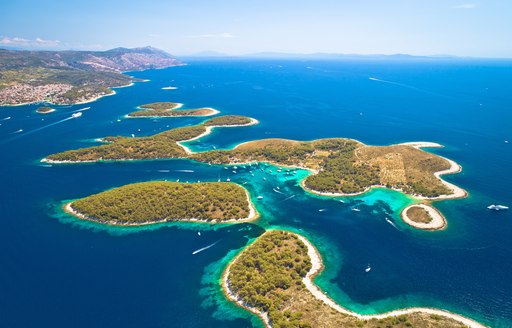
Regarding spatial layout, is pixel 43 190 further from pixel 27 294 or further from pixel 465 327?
pixel 465 327

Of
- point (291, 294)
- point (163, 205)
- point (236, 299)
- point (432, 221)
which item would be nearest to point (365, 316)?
point (291, 294)

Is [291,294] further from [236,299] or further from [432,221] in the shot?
[432,221]

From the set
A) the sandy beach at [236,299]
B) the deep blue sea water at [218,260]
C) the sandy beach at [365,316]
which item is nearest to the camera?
the sandy beach at [365,316]

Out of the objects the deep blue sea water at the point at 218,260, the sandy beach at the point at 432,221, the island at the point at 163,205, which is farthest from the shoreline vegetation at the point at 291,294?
the sandy beach at the point at 432,221

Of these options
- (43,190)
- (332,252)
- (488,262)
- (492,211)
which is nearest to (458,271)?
(488,262)

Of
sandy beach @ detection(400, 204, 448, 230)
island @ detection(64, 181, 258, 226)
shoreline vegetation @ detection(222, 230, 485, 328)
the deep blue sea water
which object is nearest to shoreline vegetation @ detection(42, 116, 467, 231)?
sandy beach @ detection(400, 204, 448, 230)

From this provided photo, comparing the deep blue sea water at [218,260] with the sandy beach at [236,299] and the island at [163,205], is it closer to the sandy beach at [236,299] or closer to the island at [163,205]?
the sandy beach at [236,299]
